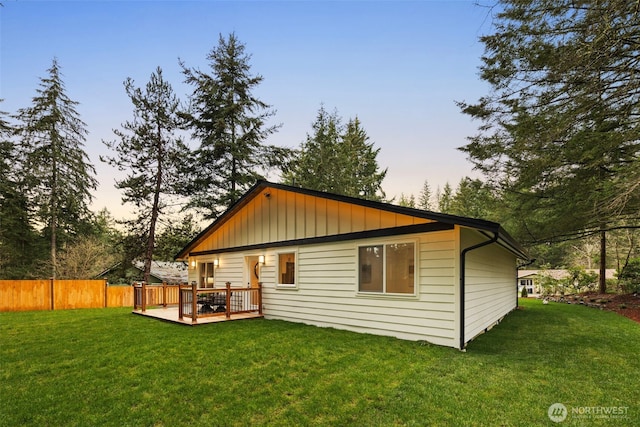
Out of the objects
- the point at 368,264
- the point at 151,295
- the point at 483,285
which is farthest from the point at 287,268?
the point at 151,295

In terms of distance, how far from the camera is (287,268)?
9219 millimetres

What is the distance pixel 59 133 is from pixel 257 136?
35.0 feet

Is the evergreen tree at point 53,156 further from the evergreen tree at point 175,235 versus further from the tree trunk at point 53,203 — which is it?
the evergreen tree at point 175,235

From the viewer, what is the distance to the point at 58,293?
40.6ft

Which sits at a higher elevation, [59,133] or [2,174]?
[59,133]

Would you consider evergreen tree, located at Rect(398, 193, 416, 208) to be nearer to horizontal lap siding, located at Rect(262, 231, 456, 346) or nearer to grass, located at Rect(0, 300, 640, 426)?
horizontal lap siding, located at Rect(262, 231, 456, 346)

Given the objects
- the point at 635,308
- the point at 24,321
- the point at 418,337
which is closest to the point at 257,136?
the point at 24,321

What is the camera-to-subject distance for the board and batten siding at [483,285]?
627 cm

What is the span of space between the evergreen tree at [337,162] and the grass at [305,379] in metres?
15.4

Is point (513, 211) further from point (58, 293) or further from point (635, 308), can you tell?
point (58, 293)

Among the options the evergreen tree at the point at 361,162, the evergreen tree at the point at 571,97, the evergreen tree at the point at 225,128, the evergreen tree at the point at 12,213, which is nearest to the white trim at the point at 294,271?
the evergreen tree at the point at 571,97

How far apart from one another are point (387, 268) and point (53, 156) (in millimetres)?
19523

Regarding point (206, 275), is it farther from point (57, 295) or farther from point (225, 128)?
point (225, 128)

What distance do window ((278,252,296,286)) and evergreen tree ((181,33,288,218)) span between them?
1015 centimetres
